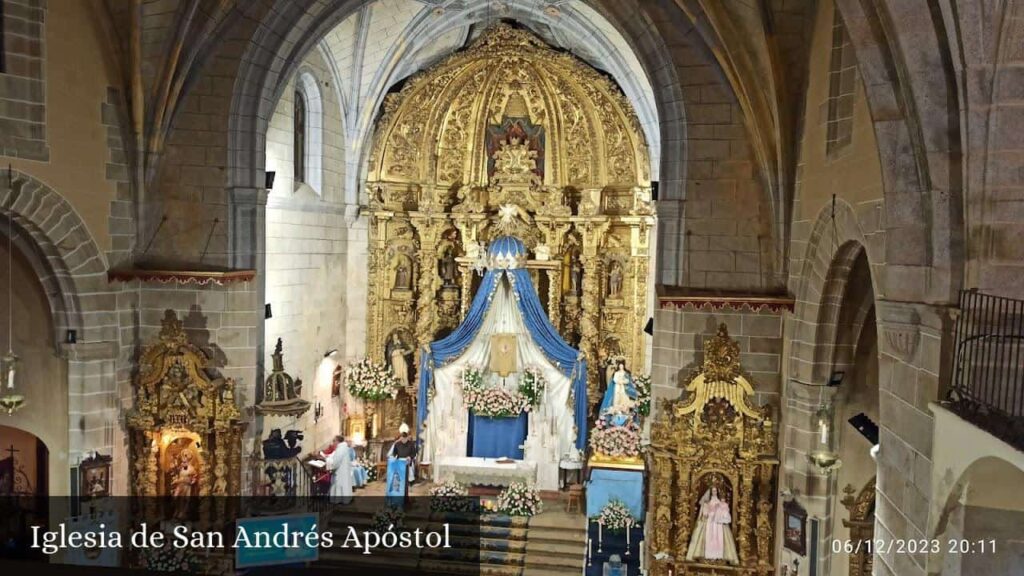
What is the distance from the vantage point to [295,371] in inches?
727

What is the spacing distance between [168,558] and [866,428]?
34.9ft

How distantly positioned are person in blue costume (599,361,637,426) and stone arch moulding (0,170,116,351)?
31.6ft

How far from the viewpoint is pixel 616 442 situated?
687 inches

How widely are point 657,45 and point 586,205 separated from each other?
6845mm

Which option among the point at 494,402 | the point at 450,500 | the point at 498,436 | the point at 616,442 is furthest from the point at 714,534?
the point at 498,436

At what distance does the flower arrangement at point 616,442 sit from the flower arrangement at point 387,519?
3.92 meters

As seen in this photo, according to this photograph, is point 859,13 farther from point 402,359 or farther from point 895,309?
point 402,359

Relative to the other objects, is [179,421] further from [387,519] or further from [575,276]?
[575,276]

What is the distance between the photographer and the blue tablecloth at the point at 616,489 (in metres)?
16.6

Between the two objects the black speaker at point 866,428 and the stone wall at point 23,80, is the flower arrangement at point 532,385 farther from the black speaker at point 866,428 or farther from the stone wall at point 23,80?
→ the stone wall at point 23,80

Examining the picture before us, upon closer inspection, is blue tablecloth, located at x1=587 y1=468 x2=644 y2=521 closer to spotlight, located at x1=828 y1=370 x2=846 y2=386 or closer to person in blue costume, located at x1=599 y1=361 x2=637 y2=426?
person in blue costume, located at x1=599 y1=361 x2=637 y2=426

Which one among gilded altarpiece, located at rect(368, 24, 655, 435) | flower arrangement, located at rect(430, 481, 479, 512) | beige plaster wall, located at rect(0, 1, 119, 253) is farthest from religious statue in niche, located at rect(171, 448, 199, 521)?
gilded altarpiece, located at rect(368, 24, 655, 435)

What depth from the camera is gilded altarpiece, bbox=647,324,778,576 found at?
1377 centimetres

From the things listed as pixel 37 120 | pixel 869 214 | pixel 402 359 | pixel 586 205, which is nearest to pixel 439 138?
pixel 586 205
